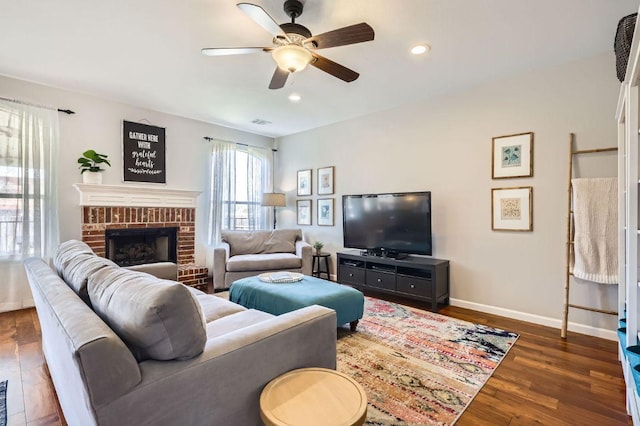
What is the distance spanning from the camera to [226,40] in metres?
2.65

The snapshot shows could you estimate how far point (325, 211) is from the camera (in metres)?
5.24

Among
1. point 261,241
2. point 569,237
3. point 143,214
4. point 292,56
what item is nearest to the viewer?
point 292,56

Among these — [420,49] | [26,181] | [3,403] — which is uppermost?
[420,49]

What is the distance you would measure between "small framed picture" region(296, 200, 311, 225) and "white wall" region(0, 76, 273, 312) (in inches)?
62.9

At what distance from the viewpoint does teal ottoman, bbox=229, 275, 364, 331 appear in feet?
8.66

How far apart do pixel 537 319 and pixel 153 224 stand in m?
4.76

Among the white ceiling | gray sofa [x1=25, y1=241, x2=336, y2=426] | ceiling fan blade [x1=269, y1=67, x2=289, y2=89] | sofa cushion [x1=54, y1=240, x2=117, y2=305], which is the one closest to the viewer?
gray sofa [x1=25, y1=241, x2=336, y2=426]

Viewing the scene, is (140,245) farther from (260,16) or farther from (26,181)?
(260,16)

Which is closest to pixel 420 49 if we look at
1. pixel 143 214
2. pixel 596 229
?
pixel 596 229

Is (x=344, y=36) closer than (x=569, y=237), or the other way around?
(x=344, y=36)

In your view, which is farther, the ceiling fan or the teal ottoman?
the teal ottoman

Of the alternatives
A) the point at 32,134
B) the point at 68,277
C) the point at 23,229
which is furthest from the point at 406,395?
the point at 32,134

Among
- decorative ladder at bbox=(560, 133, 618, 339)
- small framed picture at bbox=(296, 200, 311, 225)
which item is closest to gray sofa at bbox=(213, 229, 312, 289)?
small framed picture at bbox=(296, 200, 311, 225)

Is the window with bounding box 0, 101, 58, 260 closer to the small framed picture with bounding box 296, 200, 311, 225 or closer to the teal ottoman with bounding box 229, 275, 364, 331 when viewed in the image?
the teal ottoman with bounding box 229, 275, 364, 331
